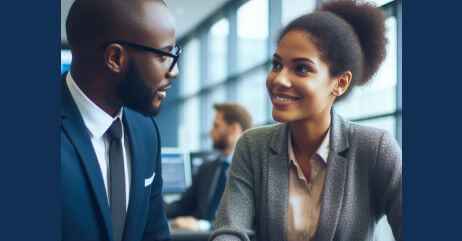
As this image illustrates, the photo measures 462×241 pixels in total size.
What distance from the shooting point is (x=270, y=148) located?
125cm

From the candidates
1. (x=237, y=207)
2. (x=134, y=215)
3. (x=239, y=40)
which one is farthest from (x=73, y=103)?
(x=239, y=40)

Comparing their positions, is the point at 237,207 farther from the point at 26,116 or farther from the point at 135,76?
the point at 26,116

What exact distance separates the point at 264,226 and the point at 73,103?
477mm

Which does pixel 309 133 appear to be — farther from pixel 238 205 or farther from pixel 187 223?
pixel 187 223

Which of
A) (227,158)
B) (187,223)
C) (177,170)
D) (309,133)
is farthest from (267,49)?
(177,170)

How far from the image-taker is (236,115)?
307cm

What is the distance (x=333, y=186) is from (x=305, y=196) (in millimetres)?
70

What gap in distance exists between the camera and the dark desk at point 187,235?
122 inches

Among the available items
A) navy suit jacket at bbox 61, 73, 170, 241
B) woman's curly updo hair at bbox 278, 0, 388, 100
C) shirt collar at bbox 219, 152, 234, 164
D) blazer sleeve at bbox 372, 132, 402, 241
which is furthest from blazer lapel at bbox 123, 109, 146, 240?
shirt collar at bbox 219, 152, 234, 164

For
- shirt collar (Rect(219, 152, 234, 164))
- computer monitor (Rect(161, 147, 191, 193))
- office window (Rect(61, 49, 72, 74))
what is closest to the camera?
office window (Rect(61, 49, 72, 74))

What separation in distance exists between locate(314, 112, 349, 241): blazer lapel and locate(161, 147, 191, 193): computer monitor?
262cm

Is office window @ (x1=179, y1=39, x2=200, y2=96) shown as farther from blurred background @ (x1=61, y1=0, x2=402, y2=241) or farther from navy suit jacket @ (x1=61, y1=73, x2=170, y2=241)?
navy suit jacket @ (x1=61, y1=73, x2=170, y2=241)

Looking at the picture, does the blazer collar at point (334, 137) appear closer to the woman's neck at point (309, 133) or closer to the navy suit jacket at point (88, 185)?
the woman's neck at point (309, 133)

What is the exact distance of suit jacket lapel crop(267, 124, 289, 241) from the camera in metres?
1.18
